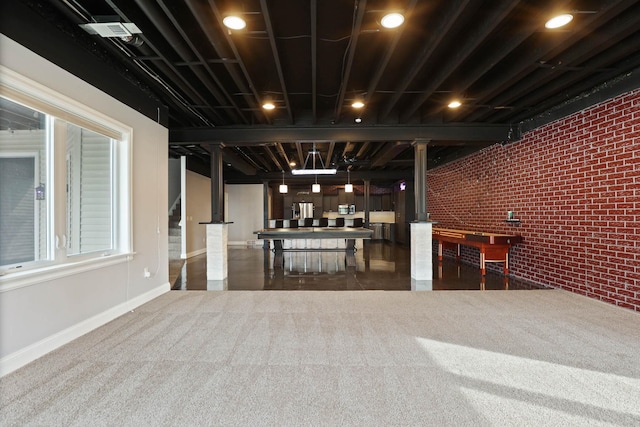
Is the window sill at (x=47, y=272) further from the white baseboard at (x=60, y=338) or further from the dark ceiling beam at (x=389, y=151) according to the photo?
the dark ceiling beam at (x=389, y=151)

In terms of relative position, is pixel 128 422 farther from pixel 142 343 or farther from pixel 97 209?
pixel 97 209

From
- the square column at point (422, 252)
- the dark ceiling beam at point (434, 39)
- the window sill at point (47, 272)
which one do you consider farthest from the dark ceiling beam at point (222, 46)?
the square column at point (422, 252)

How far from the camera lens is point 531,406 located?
6.54 ft

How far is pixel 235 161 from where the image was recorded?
27.0 ft

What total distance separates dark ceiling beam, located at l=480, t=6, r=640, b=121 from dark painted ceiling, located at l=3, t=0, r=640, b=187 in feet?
0.05

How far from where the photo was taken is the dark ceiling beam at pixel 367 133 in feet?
19.5

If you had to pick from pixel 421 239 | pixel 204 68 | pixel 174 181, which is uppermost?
pixel 204 68

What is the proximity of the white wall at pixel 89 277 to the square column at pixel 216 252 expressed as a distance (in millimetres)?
923

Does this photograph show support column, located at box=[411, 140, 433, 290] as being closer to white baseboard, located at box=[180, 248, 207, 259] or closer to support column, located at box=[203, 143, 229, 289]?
support column, located at box=[203, 143, 229, 289]

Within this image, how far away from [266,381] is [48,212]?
8.42ft

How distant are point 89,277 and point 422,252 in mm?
4935

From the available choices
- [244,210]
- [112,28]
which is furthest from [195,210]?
[112,28]

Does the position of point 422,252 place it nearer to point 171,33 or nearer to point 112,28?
point 171,33

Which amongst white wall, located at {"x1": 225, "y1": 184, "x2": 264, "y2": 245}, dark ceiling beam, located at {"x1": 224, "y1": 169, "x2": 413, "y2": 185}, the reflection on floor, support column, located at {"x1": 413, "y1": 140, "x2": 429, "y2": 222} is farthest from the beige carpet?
white wall, located at {"x1": 225, "y1": 184, "x2": 264, "y2": 245}
